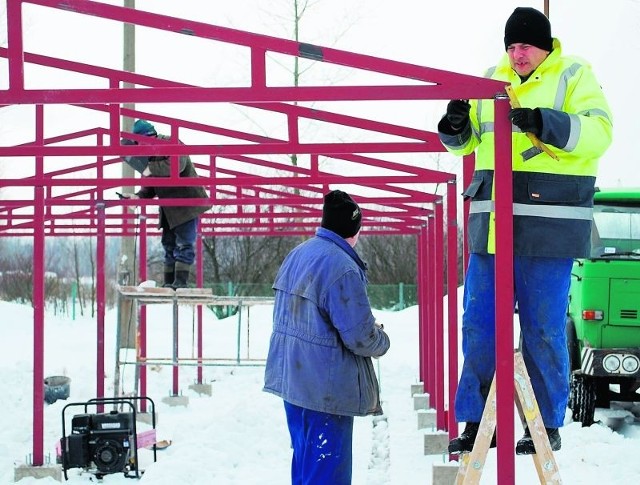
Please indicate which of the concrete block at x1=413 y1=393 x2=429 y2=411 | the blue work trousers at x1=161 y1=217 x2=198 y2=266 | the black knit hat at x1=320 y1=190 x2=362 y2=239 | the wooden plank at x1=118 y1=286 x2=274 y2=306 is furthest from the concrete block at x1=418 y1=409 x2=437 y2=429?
the black knit hat at x1=320 y1=190 x2=362 y2=239

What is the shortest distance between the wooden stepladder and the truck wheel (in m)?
5.08

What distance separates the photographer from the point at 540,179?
13.0 ft

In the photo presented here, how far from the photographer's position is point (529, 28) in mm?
3938

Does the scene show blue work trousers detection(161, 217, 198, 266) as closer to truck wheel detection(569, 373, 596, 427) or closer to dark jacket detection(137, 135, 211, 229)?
dark jacket detection(137, 135, 211, 229)

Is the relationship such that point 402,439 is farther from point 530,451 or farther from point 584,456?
point 530,451

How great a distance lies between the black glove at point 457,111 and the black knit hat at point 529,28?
32cm

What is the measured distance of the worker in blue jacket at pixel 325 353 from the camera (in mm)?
4461

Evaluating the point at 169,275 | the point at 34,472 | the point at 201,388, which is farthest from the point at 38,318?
the point at 201,388

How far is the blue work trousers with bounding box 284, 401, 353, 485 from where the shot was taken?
14.8 feet

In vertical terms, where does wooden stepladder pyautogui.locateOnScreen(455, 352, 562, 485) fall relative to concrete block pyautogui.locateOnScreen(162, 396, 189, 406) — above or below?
above

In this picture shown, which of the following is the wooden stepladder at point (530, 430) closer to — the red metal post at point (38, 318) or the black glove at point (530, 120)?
the black glove at point (530, 120)

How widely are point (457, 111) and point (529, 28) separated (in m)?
0.43

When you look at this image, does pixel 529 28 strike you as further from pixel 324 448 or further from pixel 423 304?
pixel 423 304

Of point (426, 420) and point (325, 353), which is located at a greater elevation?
point (325, 353)
